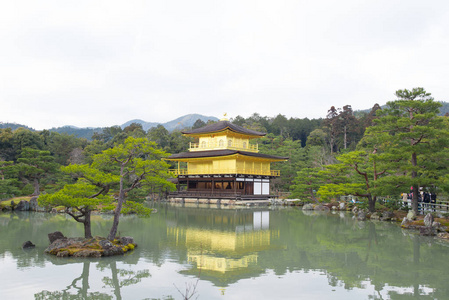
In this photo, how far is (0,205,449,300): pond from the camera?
7.89 m

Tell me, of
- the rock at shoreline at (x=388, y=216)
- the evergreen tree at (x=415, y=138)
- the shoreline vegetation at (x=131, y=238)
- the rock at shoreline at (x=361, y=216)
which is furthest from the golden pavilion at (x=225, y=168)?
the evergreen tree at (x=415, y=138)

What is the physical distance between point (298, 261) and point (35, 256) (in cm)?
780

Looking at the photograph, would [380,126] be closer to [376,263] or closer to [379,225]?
[379,225]

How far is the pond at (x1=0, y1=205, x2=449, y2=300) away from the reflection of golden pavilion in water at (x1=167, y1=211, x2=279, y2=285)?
0.10 feet

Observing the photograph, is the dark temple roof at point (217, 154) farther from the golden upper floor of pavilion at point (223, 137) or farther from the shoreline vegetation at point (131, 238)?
the shoreline vegetation at point (131, 238)

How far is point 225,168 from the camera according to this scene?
122 feet

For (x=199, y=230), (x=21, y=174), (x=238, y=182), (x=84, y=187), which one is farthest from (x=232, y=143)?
(x=84, y=187)

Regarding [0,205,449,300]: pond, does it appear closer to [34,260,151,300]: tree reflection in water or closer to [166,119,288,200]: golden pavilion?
[34,260,151,300]: tree reflection in water

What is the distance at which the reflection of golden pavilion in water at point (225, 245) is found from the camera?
9.69m

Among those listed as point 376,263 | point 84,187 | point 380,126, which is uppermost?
point 380,126

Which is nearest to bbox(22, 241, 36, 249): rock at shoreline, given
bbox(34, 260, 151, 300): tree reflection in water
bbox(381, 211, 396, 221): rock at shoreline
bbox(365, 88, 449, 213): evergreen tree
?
bbox(34, 260, 151, 300): tree reflection in water

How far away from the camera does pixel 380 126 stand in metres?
20.1

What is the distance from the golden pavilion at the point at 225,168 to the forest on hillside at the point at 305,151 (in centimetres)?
344

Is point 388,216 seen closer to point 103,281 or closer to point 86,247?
point 86,247
